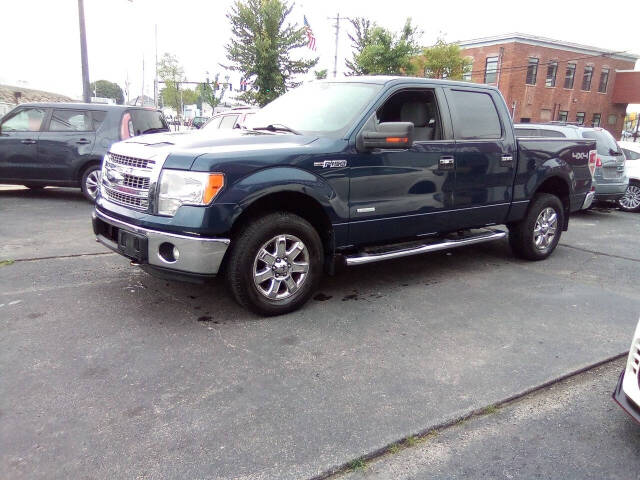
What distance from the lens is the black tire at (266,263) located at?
3.80m

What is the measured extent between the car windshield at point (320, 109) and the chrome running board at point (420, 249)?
1.10 m

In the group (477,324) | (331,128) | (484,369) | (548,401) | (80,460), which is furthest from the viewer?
(331,128)

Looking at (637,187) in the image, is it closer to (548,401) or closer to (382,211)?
(382,211)

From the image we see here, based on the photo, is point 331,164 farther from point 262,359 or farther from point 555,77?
point 555,77

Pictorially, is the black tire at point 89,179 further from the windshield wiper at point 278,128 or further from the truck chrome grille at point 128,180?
the windshield wiper at point 278,128

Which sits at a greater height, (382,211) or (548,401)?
(382,211)

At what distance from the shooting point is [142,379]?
306cm

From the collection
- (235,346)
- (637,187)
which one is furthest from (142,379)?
(637,187)

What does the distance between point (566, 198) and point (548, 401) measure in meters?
4.09

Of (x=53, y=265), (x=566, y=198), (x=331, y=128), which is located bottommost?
(x=53, y=265)

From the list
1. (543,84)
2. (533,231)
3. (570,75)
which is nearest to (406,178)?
(533,231)

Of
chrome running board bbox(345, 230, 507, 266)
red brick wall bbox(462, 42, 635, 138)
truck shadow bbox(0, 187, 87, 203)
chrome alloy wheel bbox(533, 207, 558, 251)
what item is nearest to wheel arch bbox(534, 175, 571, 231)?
chrome alloy wheel bbox(533, 207, 558, 251)

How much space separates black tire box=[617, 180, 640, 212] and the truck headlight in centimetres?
1067

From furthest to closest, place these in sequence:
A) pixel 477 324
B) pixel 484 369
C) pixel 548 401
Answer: pixel 477 324
pixel 484 369
pixel 548 401
